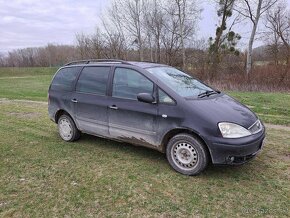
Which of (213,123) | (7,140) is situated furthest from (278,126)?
(7,140)

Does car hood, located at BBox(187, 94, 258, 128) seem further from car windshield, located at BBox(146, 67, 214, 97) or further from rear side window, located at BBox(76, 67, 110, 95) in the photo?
rear side window, located at BBox(76, 67, 110, 95)

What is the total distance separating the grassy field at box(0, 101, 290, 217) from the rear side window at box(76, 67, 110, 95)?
3.67 ft

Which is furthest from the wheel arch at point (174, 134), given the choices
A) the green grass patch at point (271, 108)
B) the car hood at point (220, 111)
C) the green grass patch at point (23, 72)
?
the green grass patch at point (23, 72)

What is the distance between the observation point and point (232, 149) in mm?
3855

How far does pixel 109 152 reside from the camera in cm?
529

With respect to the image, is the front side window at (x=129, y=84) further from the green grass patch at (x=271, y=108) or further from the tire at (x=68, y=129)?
the green grass patch at (x=271, y=108)

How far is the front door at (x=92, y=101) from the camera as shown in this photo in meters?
5.12

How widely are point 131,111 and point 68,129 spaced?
1856 mm

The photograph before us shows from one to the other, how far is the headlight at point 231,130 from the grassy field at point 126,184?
665 millimetres

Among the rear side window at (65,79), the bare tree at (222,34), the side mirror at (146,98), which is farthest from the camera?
the bare tree at (222,34)

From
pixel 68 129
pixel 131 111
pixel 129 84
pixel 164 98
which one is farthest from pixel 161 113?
pixel 68 129

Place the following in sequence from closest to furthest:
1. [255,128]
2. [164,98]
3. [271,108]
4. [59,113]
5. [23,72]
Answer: [255,128] → [164,98] → [59,113] → [271,108] → [23,72]

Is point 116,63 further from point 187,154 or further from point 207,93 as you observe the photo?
point 187,154

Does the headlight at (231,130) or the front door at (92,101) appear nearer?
the headlight at (231,130)
